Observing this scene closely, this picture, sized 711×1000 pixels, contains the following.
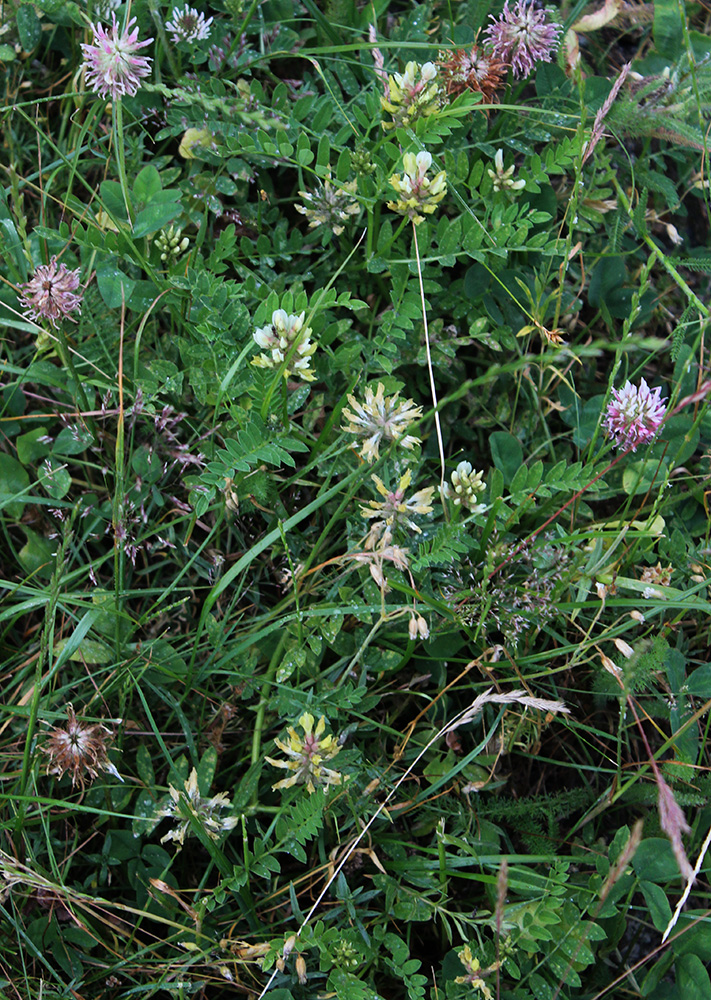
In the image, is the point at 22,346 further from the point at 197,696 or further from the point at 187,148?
the point at 197,696

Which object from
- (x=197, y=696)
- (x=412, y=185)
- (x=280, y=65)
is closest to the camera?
(x=412, y=185)

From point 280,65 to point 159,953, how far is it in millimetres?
2781

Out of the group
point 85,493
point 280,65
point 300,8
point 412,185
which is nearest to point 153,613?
point 85,493

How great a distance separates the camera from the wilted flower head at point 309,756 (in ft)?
6.02

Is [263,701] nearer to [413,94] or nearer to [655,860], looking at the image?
[655,860]

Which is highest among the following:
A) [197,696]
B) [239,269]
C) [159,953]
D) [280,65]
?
[280,65]

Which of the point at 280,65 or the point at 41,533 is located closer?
the point at 41,533

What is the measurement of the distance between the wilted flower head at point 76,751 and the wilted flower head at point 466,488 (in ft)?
3.81

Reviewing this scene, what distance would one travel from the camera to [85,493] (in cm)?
236

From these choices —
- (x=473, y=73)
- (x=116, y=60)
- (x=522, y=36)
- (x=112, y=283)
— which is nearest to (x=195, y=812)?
(x=112, y=283)

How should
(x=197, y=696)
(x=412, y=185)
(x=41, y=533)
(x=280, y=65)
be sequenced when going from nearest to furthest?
(x=412, y=185) → (x=197, y=696) → (x=41, y=533) → (x=280, y=65)

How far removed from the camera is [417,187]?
202cm

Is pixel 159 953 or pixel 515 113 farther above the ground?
pixel 515 113

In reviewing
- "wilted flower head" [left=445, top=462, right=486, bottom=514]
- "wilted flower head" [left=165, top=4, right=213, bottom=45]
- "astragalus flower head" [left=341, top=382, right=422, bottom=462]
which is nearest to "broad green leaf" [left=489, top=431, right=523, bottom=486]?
"wilted flower head" [left=445, top=462, right=486, bottom=514]
